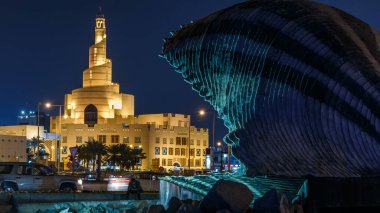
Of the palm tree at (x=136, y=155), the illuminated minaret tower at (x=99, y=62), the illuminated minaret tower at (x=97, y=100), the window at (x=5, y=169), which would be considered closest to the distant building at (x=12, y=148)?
the palm tree at (x=136, y=155)

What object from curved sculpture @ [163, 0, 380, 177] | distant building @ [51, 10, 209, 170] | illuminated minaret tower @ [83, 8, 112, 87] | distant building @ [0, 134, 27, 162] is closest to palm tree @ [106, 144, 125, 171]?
distant building @ [51, 10, 209, 170]

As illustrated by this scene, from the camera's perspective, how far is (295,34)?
15.6 m

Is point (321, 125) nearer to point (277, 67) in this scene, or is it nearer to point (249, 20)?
point (277, 67)

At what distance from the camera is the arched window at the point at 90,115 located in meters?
122

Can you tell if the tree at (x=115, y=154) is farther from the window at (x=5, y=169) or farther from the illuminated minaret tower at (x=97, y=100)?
the window at (x=5, y=169)

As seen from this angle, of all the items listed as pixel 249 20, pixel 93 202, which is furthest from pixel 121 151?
pixel 249 20

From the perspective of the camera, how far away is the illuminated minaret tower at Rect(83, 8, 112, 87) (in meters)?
129

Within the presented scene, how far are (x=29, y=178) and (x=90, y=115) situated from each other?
3705 inches

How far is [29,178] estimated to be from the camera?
1157 inches

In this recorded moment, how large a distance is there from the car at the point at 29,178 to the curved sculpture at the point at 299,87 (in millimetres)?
14188

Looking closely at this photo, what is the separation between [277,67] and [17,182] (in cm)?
1693

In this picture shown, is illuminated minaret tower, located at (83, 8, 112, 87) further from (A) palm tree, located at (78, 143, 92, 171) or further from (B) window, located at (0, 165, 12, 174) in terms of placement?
(B) window, located at (0, 165, 12, 174)

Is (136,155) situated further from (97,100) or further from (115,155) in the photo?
(97,100)

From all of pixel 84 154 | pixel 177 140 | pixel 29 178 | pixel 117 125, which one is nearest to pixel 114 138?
pixel 117 125
